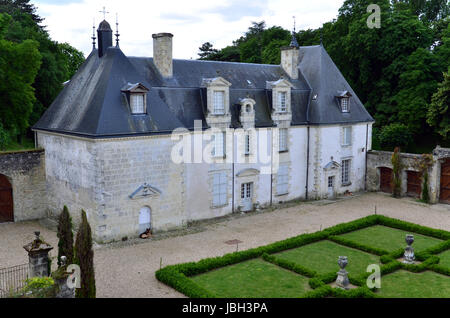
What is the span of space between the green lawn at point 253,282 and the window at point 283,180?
33.6 feet

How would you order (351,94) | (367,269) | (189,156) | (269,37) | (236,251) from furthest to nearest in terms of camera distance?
(269,37) < (351,94) < (189,156) < (236,251) < (367,269)

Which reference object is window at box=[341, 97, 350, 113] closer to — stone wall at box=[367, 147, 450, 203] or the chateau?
the chateau

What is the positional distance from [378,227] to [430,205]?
269 inches

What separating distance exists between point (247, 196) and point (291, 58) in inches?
389

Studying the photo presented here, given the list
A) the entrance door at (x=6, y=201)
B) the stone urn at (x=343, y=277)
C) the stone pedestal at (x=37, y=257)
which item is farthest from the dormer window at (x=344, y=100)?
the stone pedestal at (x=37, y=257)

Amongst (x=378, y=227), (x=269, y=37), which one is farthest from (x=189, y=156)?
(x=269, y=37)

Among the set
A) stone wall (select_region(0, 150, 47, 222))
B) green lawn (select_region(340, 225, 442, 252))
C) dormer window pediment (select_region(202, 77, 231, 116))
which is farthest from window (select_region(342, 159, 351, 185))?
stone wall (select_region(0, 150, 47, 222))

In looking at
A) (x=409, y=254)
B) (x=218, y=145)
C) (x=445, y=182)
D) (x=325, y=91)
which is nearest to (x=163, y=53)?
(x=218, y=145)

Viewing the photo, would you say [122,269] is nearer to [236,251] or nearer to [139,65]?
[236,251]

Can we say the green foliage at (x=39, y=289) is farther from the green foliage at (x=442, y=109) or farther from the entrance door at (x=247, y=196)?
the green foliage at (x=442, y=109)

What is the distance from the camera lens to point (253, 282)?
15.7 metres

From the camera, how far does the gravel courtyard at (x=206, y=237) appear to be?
1599 cm
